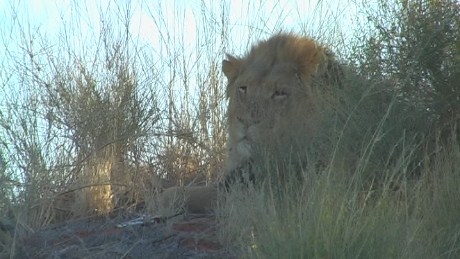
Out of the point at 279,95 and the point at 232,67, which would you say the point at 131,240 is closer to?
the point at 279,95

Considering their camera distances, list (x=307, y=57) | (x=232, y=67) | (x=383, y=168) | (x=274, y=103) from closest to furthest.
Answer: (x=383, y=168) < (x=274, y=103) < (x=307, y=57) < (x=232, y=67)

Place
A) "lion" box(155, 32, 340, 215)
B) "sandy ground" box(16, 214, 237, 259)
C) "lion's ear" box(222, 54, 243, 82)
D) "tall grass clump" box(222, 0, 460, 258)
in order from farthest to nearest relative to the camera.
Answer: "lion's ear" box(222, 54, 243, 82)
"lion" box(155, 32, 340, 215)
"sandy ground" box(16, 214, 237, 259)
"tall grass clump" box(222, 0, 460, 258)

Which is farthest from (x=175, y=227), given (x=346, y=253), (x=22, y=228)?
(x=346, y=253)

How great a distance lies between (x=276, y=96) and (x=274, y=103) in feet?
0.23

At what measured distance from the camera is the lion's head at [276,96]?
609 cm

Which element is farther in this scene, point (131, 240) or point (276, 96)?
point (276, 96)

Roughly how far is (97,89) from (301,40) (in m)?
2.24

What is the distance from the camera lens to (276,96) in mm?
6281

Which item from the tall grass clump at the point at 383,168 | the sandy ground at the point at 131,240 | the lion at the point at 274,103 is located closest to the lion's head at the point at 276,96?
the lion at the point at 274,103

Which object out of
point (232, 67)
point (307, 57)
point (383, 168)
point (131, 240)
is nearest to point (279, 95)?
point (307, 57)

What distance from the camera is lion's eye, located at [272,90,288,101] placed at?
6273 millimetres

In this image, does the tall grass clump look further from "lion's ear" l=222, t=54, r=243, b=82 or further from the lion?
"lion's ear" l=222, t=54, r=243, b=82

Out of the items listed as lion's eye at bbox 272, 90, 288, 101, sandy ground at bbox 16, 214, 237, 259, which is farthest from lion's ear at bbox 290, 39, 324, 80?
sandy ground at bbox 16, 214, 237, 259

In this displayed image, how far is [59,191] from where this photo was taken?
20.2 ft
